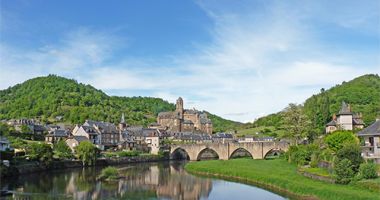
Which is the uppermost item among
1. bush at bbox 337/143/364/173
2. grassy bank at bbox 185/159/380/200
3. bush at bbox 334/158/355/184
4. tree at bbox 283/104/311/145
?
tree at bbox 283/104/311/145

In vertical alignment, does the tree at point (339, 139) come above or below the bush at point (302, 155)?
above

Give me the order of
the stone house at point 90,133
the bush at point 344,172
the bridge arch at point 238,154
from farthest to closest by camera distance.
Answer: the stone house at point 90,133
the bridge arch at point 238,154
the bush at point 344,172

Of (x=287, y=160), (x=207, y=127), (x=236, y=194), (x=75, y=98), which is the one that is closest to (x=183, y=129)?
(x=207, y=127)

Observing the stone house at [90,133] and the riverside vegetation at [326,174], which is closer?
the riverside vegetation at [326,174]

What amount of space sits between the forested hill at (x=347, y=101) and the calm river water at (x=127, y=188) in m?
41.4

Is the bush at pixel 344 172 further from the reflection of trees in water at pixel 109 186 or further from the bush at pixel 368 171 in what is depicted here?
the reflection of trees in water at pixel 109 186

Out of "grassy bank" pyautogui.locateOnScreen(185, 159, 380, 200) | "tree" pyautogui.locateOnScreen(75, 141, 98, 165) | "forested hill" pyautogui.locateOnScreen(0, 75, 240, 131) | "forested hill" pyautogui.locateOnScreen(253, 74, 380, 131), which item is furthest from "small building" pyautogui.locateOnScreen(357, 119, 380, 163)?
"forested hill" pyautogui.locateOnScreen(0, 75, 240, 131)

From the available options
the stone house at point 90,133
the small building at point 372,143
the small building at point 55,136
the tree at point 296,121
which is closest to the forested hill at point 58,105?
the small building at point 55,136

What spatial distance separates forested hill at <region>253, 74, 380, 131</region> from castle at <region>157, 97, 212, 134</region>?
19.9m

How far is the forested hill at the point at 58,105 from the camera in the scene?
452 feet

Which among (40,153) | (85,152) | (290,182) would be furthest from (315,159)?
(40,153)

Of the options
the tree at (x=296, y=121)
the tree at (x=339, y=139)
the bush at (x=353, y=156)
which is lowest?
the bush at (x=353, y=156)

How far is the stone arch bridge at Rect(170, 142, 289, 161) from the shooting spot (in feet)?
248

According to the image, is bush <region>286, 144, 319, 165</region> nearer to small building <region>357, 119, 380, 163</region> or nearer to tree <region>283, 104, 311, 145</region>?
small building <region>357, 119, 380, 163</region>
